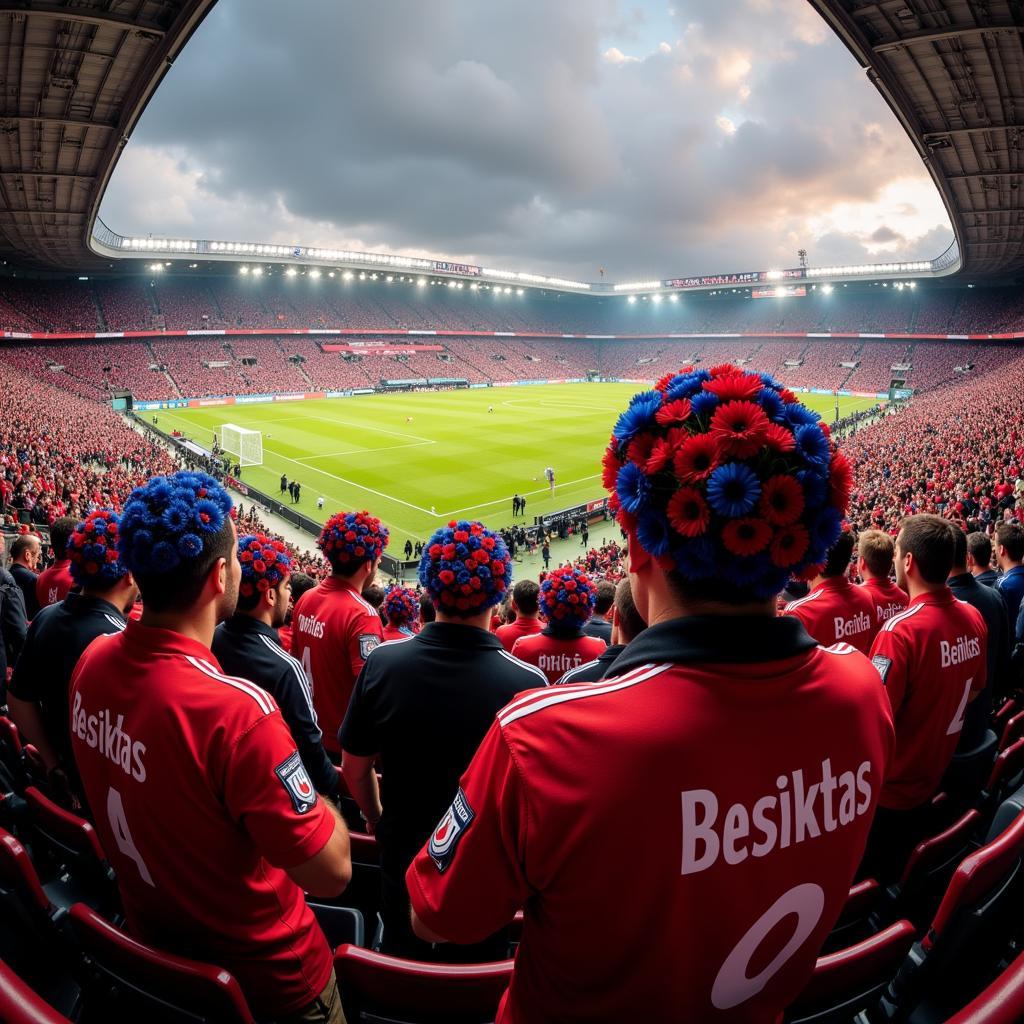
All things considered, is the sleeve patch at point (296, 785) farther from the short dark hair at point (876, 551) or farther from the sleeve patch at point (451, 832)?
the short dark hair at point (876, 551)

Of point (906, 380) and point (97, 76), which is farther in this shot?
point (906, 380)

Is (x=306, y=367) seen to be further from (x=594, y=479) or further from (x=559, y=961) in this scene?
(x=559, y=961)

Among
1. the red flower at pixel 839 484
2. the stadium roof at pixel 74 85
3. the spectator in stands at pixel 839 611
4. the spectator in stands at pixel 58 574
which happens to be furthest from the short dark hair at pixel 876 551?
the stadium roof at pixel 74 85

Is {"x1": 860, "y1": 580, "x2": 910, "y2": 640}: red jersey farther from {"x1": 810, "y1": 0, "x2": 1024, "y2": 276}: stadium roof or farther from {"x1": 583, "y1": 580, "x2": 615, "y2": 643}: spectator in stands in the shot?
{"x1": 810, "y1": 0, "x2": 1024, "y2": 276}: stadium roof

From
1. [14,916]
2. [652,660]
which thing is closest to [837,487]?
[652,660]

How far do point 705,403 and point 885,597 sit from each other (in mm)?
5208

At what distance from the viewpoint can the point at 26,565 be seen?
8.35 meters

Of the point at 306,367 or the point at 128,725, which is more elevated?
the point at 306,367

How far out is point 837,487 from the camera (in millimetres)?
1782

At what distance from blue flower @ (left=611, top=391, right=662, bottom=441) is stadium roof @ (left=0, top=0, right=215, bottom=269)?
26317 mm

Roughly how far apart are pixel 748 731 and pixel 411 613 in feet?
20.4

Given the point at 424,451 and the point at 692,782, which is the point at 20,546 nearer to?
the point at 692,782

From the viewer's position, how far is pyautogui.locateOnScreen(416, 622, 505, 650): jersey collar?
123 inches

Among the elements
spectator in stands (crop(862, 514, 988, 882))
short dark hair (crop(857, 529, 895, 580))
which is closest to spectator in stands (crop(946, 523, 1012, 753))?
spectator in stands (crop(862, 514, 988, 882))
